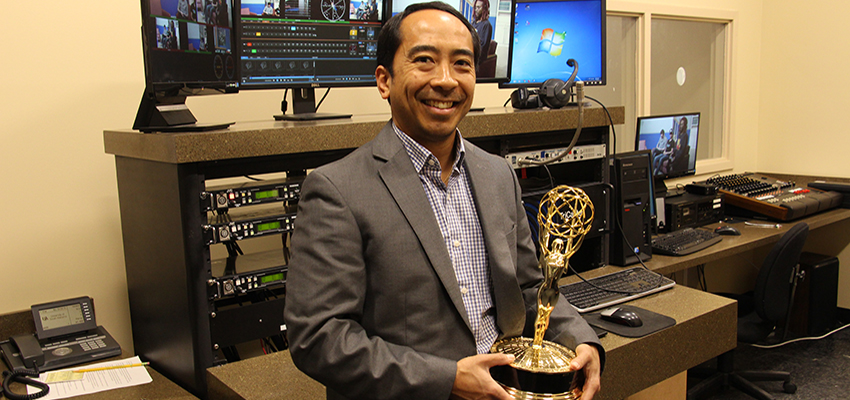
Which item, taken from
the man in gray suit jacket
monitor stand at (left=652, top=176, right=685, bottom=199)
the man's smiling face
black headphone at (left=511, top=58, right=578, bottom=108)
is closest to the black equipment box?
monitor stand at (left=652, top=176, right=685, bottom=199)

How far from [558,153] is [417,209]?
1.23 metres

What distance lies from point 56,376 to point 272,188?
27.8 inches

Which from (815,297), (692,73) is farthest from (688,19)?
(815,297)

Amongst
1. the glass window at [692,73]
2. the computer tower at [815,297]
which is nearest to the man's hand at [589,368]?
the glass window at [692,73]

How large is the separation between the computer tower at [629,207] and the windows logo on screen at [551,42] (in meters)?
0.46

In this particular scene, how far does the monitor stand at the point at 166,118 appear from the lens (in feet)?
5.05

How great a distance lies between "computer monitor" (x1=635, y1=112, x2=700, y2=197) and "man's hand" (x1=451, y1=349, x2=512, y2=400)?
8.02 ft

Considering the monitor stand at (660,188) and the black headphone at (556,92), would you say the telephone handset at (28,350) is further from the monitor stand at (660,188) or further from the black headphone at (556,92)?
the monitor stand at (660,188)

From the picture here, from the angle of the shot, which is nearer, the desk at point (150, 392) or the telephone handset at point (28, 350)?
the desk at point (150, 392)

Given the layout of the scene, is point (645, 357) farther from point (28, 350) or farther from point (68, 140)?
point (68, 140)

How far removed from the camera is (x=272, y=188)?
5.34 feet

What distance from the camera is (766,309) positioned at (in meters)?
2.84

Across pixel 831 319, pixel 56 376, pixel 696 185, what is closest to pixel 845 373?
pixel 831 319

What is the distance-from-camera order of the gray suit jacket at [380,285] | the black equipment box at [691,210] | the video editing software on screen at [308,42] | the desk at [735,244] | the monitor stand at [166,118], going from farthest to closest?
the black equipment box at [691,210] < the desk at [735,244] < the video editing software on screen at [308,42] < the monitor stand at [166,118] < the gray suit jacket at [380,285]
